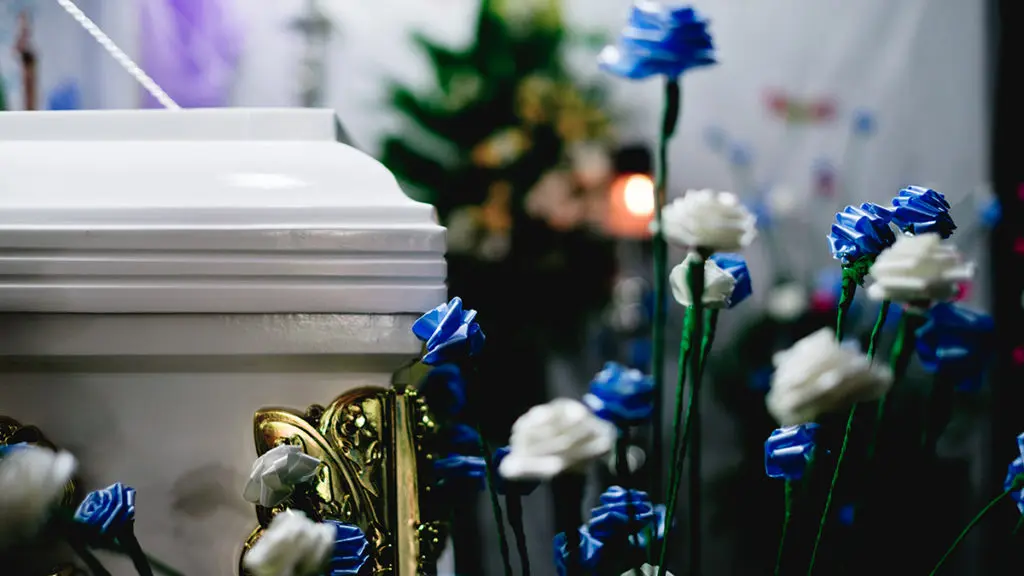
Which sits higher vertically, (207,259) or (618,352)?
(207,259)

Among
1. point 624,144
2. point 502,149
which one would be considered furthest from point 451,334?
point 624,144

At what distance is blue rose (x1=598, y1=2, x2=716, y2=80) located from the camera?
34 centimetres

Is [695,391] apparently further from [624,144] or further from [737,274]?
[624,144]

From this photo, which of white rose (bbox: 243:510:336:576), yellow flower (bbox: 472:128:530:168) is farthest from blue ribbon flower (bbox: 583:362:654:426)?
yellow flower (bbox: 472:128:530:168)

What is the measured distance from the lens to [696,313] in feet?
1.13

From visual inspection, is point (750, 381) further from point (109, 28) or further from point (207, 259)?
point (109, 28)

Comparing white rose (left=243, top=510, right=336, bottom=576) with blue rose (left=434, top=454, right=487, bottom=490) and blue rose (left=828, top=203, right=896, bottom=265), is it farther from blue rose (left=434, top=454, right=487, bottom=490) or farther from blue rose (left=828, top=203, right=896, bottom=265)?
blue rose (left=828, top=203, right=896, bottom=265)

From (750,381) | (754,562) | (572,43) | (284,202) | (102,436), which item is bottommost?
(754,562)

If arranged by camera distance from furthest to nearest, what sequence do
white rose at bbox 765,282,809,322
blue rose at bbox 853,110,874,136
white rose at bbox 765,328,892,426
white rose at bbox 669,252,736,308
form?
blue rose at bbox 853,110,874,136 → white rose at bbox 765,282,809,322 → white rose at bbox 669,252,736,308 → white rose at bbox 765,328,892,426

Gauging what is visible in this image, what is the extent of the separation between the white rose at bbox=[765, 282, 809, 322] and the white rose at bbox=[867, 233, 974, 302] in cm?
145

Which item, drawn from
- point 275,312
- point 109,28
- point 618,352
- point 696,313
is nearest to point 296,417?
point 275,312

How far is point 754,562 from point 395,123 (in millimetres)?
1136

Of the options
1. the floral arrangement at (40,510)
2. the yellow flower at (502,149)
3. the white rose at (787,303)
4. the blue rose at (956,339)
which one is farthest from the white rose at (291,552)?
the white rose at (787,303)

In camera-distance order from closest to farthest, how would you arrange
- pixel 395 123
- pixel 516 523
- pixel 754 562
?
pixel 516 523
pixel 754 562
pixel 395 123
